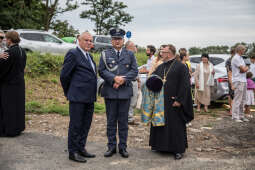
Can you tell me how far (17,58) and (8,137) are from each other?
165cm

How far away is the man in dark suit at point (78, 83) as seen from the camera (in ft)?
16.6

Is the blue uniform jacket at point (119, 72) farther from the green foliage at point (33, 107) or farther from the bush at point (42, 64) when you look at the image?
the bush at point (42, 64)

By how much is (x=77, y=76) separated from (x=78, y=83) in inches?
4.6

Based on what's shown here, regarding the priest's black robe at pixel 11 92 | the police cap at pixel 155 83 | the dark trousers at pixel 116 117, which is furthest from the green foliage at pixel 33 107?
the police cap at pixel 155 83

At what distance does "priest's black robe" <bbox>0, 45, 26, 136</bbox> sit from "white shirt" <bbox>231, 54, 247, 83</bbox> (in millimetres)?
5399

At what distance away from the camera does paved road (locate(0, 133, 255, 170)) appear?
16.2ft

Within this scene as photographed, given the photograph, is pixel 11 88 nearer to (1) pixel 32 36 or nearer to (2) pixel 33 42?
(2) pixel 33 42

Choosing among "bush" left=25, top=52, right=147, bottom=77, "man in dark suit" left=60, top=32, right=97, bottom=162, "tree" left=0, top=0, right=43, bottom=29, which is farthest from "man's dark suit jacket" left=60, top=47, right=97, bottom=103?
"tree" left=0, top=0, right=43, bottom=29

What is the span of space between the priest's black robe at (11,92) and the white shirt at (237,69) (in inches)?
213

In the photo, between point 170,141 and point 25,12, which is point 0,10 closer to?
point 25,12

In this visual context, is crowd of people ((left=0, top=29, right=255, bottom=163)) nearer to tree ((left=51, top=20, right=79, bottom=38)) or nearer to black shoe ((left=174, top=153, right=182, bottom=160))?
black shoe ((left=174, top=153, right=182, bottom=160))

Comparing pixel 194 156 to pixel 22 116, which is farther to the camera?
pixel 22 116

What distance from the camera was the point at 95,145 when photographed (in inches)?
244

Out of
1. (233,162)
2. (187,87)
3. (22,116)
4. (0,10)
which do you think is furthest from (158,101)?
(0,10)
